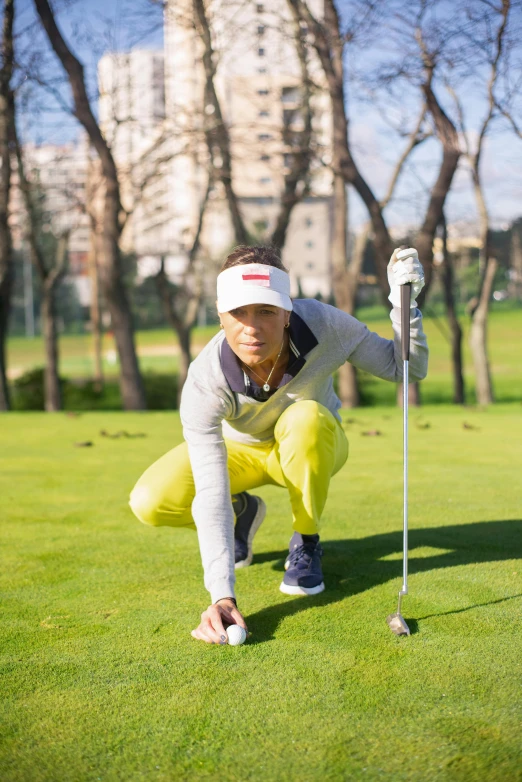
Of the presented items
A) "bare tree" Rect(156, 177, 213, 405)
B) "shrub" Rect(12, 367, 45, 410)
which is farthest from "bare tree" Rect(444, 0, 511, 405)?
"shrub" Rect(12, 367, 45, 410)

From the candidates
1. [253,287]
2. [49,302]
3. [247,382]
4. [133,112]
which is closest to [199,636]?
[247,382]

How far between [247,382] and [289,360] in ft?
0.60

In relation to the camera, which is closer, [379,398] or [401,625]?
[401,625]

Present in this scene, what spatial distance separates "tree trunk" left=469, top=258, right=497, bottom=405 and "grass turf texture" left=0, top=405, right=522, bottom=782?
12166 millimetres

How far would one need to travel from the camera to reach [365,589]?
10.4 feet

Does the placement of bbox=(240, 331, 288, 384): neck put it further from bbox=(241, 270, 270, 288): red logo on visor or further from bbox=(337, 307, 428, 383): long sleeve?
bbox=(241, 270, 270, 288): red logo on visor

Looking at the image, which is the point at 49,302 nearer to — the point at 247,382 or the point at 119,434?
the point at 119,434

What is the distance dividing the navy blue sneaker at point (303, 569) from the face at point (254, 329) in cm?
80

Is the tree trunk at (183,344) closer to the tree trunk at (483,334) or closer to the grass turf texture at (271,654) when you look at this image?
the tree trunk at (483,334)

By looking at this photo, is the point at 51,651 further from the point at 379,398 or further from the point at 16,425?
the point at 379,398

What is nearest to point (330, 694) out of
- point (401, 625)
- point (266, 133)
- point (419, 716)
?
point (419, 716)

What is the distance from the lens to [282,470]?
3.29 meters

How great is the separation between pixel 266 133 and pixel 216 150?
4.79ft

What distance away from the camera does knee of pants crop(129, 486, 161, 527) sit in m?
3.39
